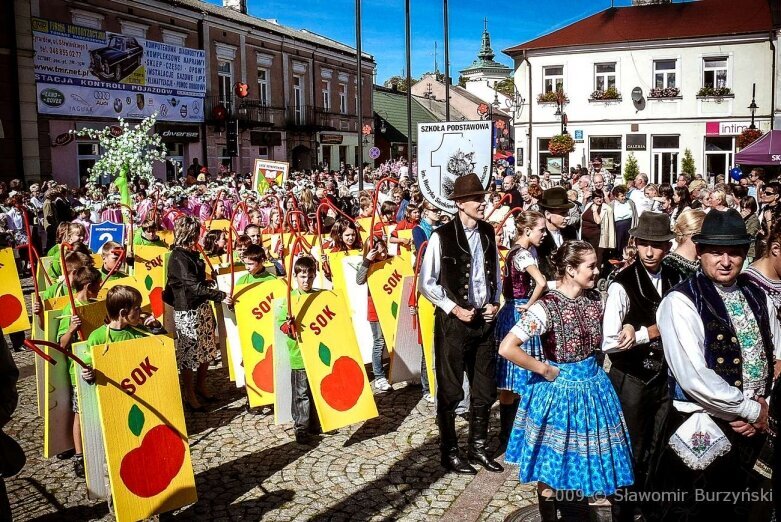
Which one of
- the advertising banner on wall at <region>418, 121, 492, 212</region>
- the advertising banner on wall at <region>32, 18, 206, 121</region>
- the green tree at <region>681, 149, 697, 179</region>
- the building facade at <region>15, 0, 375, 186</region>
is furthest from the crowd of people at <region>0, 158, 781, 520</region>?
the green tree at <region>681, 149, 697, 179</region>

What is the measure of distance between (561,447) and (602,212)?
878cm

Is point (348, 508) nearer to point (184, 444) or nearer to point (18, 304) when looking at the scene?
point (184, 444)

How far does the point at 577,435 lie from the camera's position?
3.54 meters

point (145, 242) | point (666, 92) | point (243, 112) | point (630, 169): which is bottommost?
point (145, 242)

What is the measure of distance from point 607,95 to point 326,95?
535 inches

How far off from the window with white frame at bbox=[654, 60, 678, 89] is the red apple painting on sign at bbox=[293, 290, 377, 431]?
97.8 feet

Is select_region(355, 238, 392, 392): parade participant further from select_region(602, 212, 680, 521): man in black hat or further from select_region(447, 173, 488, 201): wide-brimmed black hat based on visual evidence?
select_region(602, 212, 680, 521): man in black hat

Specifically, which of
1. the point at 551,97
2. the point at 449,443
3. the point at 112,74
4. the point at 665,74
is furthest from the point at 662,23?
the point at 449,443

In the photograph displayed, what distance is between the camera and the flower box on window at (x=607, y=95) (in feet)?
105

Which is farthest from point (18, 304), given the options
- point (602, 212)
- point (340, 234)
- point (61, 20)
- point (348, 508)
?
point (61, 20)

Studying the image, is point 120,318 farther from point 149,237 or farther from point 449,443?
point 149,237

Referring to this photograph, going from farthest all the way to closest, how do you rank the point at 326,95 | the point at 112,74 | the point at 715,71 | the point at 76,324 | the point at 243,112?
the point at 326,95, the point at 715,71, the point at 243,112, the point at 112,74, the point at 76,324

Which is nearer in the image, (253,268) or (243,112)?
(253,268)

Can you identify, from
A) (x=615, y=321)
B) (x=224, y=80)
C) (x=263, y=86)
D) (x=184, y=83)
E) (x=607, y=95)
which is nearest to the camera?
(x=615, y=321)
